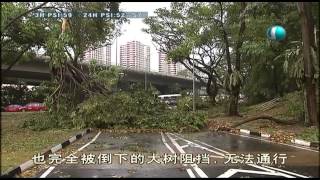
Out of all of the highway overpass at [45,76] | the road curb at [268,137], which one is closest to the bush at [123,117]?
the road curb at [268,137]

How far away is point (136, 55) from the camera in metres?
77.5

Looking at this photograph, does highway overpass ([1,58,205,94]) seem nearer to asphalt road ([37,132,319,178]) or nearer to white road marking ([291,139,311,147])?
asphalt road ([37,132,319,178])

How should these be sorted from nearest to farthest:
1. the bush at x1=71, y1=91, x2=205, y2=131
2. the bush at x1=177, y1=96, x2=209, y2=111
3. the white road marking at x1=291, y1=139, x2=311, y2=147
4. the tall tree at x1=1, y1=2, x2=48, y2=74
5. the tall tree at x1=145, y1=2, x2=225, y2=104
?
the white road marking at x1=291, y1=139, x2=311, y2=147 → the bush at x1=71, y1=91, x2=205, y2=131 → the tall tree at x1=1, y1=2, x2=48, y2=74 → the bush at x1=177, y1=96, x2=209, y2=111 → the tall tree at x1=145, y1=2, x2=225, y2=104

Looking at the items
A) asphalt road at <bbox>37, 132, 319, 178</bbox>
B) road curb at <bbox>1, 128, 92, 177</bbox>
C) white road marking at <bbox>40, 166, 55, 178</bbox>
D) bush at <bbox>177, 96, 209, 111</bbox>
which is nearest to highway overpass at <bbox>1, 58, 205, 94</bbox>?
bush at <bbox>177, 96, 209, 111</bbox>

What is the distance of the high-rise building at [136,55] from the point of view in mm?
74875

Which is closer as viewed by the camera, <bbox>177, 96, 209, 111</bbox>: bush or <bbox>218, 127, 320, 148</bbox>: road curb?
<bbox>218, 127, 320, 148</bbox>: road curb

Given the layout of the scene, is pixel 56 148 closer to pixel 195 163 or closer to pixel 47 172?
pixel 47 172

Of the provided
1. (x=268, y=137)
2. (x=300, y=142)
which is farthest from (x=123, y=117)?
(x=300, y=142)

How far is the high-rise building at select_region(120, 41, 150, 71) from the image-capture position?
74875 millimetres

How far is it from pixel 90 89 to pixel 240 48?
11.4m

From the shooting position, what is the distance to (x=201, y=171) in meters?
11.4

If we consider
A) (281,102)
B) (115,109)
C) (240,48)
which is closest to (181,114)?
(115,109)

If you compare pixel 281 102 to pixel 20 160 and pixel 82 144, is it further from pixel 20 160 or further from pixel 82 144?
pixel 20 160

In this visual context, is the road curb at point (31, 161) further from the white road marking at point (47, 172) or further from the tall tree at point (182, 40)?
the tall tree at point (182, 40)
